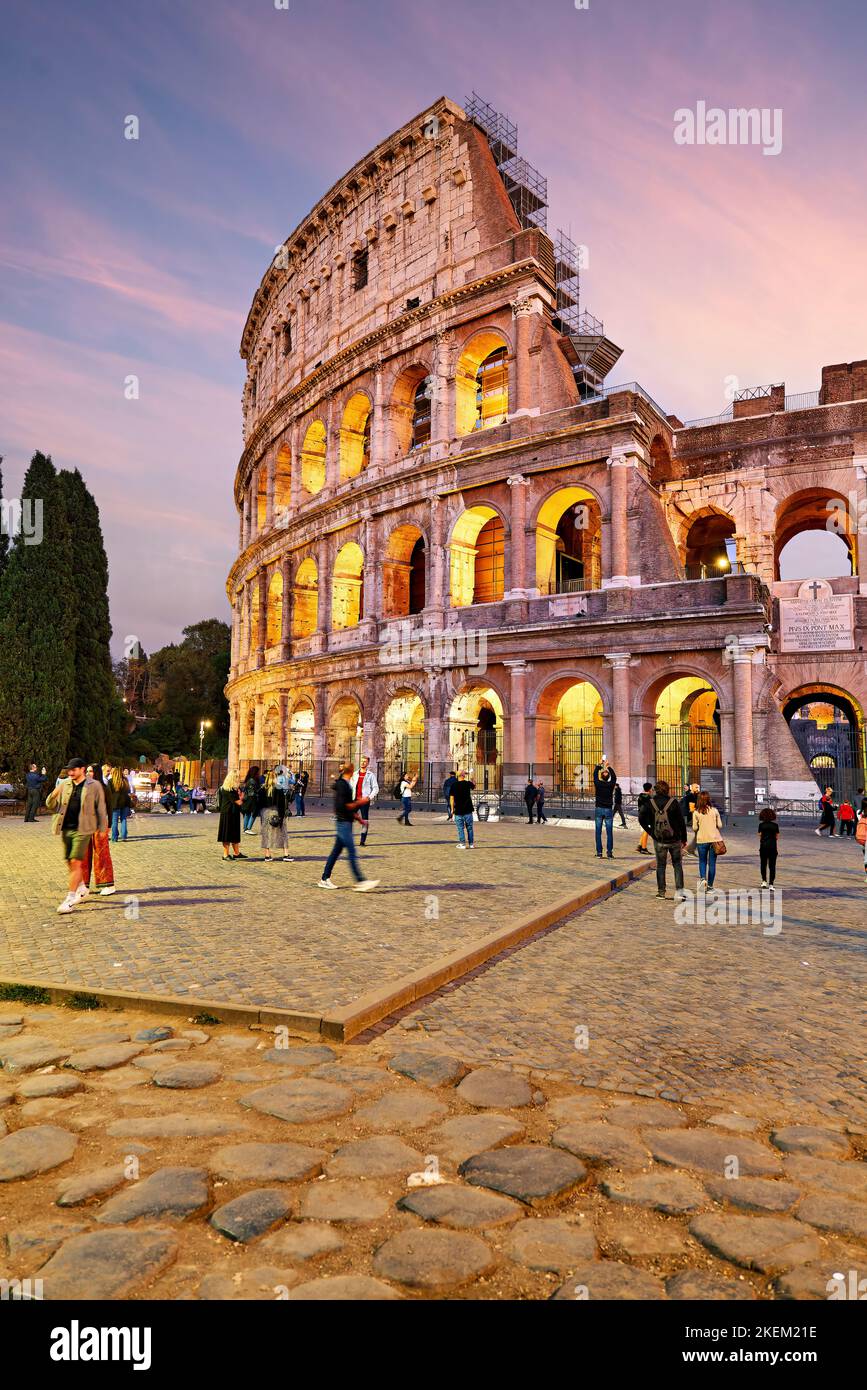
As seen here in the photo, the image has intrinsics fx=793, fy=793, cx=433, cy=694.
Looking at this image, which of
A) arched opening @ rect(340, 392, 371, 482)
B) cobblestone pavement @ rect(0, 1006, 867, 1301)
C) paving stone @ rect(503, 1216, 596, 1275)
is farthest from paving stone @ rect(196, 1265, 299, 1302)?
arched opening @ rect(340, 392, 371, 482)

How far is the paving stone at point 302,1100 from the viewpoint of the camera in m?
3.27

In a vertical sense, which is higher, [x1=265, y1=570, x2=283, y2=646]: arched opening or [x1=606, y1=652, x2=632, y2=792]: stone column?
[x1=265, y1=570, x2=283, y2=646]: arched opening

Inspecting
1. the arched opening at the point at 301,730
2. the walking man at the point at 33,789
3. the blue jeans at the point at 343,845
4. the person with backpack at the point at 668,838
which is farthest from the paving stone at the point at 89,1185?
the arched opening at the point at 301,730

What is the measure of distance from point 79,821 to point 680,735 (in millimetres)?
22302

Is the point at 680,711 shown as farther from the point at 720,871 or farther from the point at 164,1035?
the point at 164,1035

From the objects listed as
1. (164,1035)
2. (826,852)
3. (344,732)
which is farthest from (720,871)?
(344,732)

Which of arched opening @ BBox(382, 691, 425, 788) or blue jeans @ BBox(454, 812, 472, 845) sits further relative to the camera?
arched opening @ BBox(382, 691, 425, 788)

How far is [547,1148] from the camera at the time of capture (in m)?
3.00

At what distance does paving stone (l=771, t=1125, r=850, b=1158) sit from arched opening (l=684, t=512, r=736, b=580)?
30.5m

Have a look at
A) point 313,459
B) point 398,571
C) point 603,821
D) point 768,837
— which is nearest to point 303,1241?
point 768,837

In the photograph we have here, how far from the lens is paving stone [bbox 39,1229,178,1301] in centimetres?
212

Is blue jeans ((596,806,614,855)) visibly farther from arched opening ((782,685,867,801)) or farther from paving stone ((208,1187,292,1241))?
arched opening ((782,685,867,801))

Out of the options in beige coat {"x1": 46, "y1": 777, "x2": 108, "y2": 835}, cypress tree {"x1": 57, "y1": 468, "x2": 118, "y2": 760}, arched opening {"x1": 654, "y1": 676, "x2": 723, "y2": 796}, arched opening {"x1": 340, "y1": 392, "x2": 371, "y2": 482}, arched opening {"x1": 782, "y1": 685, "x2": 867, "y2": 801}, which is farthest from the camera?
arched opening {"x1": 340, "y1": 392, "x2": 371, "y2": 482}

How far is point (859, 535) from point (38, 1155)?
29267 millimetres
